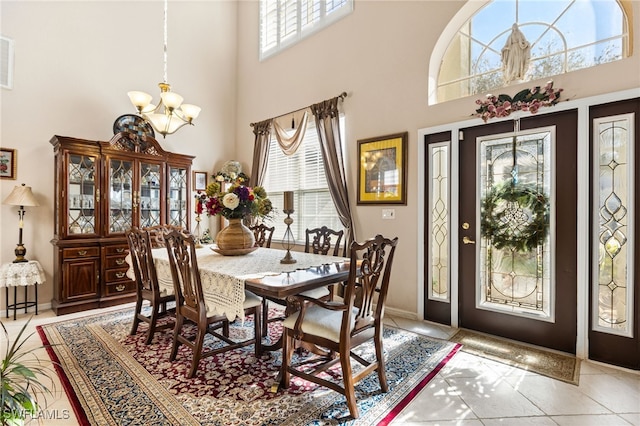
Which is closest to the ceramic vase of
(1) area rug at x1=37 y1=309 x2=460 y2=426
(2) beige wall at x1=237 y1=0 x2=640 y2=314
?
(1) area rug at x1=37 y1=309 x2=460 y2=426

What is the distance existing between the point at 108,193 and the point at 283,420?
359 cm

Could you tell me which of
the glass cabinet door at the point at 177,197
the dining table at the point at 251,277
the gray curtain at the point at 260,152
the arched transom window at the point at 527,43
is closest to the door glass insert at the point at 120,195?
the glass cabinet door at the point at 177,197

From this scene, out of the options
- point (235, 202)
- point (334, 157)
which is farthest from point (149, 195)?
point (334, 157)

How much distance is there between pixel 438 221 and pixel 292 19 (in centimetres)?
390

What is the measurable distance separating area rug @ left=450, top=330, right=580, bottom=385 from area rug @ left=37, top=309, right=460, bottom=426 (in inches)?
8.6

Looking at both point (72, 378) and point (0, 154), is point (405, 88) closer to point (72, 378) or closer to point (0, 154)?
point (72, 378)

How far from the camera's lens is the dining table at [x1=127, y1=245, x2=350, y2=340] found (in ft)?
6.48

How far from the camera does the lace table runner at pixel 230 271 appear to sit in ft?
6.84

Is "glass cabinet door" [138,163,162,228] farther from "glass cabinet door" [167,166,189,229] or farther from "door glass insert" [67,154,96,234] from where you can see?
"door glass insert" [67,154,96,234]

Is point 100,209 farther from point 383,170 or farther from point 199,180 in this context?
point 383,170

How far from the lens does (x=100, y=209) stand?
392 centimetres

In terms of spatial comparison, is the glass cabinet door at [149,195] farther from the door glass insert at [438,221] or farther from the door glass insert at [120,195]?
the door glass insert at [438,221]

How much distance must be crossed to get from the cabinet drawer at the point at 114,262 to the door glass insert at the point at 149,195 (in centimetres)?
51

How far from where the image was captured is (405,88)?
3.56 m
